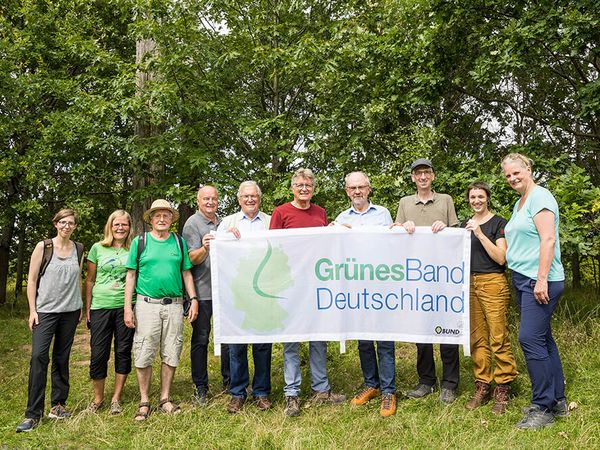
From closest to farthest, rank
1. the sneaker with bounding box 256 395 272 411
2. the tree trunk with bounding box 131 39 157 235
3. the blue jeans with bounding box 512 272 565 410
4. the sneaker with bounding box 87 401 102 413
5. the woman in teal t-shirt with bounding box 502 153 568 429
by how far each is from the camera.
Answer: the woman in teal t-shirt with bounding box 502 153 568 429 → the blue jeans with bounding box 512 272 565 410 → the sneaker with bounding box 256 395 272 411 → the sneaker with bounding box 87 401 102 413 → the tree trunk with bounding box 131 39 157 235

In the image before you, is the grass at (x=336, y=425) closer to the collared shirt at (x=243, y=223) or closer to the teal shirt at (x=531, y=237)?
the teal shirt at (x=531, y=237)

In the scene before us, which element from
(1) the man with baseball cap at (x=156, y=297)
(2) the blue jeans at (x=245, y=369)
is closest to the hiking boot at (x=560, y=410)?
(2) the blue jeans at (x=245, y=369)

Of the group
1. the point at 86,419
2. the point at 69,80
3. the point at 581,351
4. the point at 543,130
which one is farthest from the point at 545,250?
the point at 69,80

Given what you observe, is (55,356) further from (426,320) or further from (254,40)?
(254,40)

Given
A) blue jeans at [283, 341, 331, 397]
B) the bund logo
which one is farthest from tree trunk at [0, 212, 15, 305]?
the bund logo

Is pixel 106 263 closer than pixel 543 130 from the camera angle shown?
Yes

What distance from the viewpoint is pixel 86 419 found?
4.65m

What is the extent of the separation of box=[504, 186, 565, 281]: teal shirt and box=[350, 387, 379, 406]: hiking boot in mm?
1860

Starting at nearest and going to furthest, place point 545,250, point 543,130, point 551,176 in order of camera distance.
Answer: point 545,250 → point 551,176 → point 543,130

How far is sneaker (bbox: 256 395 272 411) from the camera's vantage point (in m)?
4.78

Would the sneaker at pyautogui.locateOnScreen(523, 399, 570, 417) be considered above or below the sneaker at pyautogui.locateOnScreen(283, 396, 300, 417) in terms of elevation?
above

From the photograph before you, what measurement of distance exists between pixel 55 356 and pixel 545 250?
4622mm

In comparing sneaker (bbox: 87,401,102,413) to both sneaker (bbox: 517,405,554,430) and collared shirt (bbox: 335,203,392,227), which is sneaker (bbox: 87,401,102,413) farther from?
sneaker (bbox: 517,405,554,430)

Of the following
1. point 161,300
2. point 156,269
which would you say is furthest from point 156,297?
point 156,269
